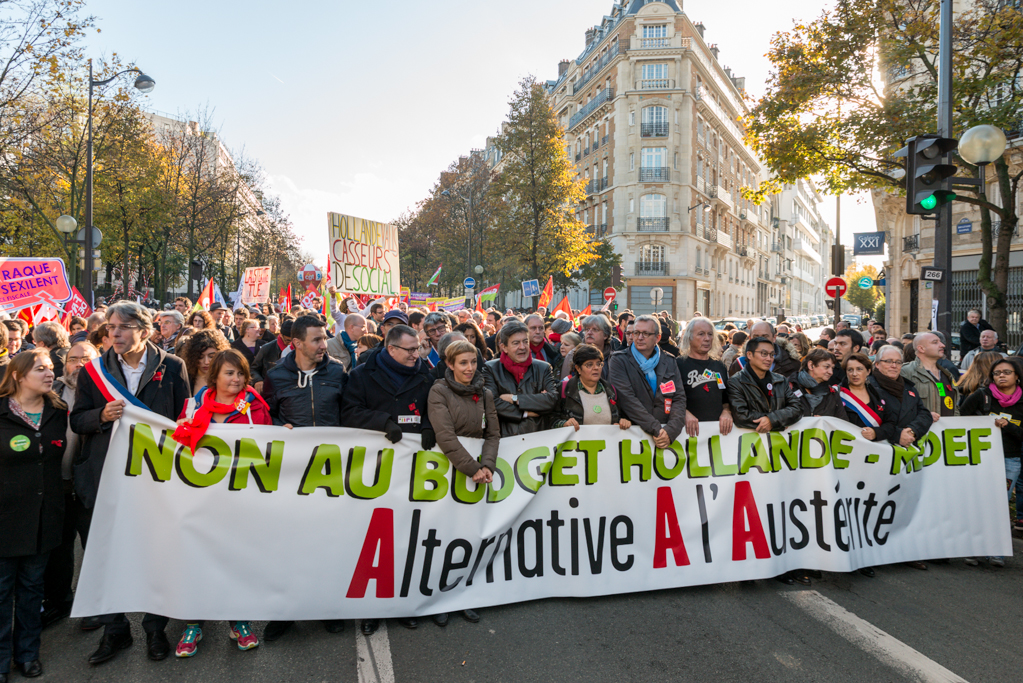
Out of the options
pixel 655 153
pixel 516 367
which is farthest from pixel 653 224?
pixel 516 367

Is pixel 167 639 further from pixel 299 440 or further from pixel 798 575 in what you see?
pixel 798 575

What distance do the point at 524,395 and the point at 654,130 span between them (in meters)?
47.1

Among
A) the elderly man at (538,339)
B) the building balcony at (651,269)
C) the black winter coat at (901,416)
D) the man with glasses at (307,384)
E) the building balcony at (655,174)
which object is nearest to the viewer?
the man with glasses at (307,384)

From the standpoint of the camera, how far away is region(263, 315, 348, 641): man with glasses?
447 centimetres

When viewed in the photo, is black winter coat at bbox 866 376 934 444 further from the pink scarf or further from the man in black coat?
the man in black coat

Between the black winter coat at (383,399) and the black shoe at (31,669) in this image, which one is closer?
the black shoe at (31,669)

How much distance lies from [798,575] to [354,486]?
3.26 meters

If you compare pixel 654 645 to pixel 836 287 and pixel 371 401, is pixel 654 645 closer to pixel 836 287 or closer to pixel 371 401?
pixel 371 401

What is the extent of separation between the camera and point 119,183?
2794 cm

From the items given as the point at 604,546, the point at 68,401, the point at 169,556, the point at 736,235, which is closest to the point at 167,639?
the point at 169,556

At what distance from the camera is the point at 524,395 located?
501 cm

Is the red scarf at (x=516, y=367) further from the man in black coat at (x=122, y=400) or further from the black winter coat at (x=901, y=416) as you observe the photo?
the black winter coat at (x=901, y=416)

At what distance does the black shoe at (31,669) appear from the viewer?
3.56 m

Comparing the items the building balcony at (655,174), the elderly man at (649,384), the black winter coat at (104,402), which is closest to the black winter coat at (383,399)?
the black winter coat at (104,402)
